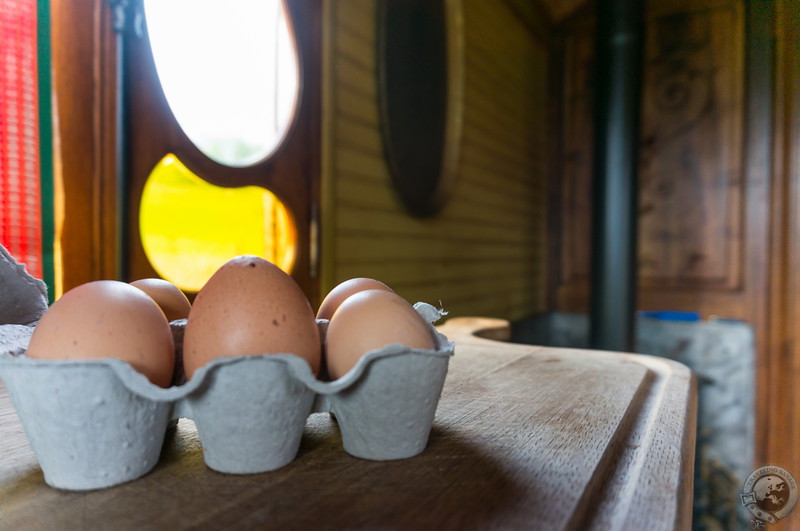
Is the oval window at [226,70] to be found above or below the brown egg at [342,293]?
above

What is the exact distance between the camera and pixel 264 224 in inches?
56.5

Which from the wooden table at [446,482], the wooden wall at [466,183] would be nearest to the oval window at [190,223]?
the wooden wall at [466,183]

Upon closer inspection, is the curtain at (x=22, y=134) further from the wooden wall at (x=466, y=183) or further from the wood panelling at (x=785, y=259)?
the wood panelling at (x=785, y=259)

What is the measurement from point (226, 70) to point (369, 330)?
3.12 ft

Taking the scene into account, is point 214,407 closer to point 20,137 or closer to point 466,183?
point 20,137

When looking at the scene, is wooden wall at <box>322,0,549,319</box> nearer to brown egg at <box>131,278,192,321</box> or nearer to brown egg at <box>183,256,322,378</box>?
brown egg at <box>131,278,192,321</box>

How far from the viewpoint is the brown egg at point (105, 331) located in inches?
15.8

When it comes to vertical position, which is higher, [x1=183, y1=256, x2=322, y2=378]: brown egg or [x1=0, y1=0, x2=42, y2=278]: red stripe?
[x1=0, y1=0, x2=42, y2=278]: red stripe

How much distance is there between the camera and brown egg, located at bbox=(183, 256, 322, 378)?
42 cm

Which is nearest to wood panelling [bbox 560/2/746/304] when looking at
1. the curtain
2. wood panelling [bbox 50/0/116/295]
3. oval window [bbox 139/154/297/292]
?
oval window [bbox 139/154/297/292]

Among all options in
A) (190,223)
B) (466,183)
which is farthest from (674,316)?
(190,223)

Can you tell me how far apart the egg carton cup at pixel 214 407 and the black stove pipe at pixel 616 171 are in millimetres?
2701

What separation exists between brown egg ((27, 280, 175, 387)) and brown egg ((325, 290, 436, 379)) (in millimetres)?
128

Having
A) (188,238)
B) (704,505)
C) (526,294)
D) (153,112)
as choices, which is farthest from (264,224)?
(704,505)
